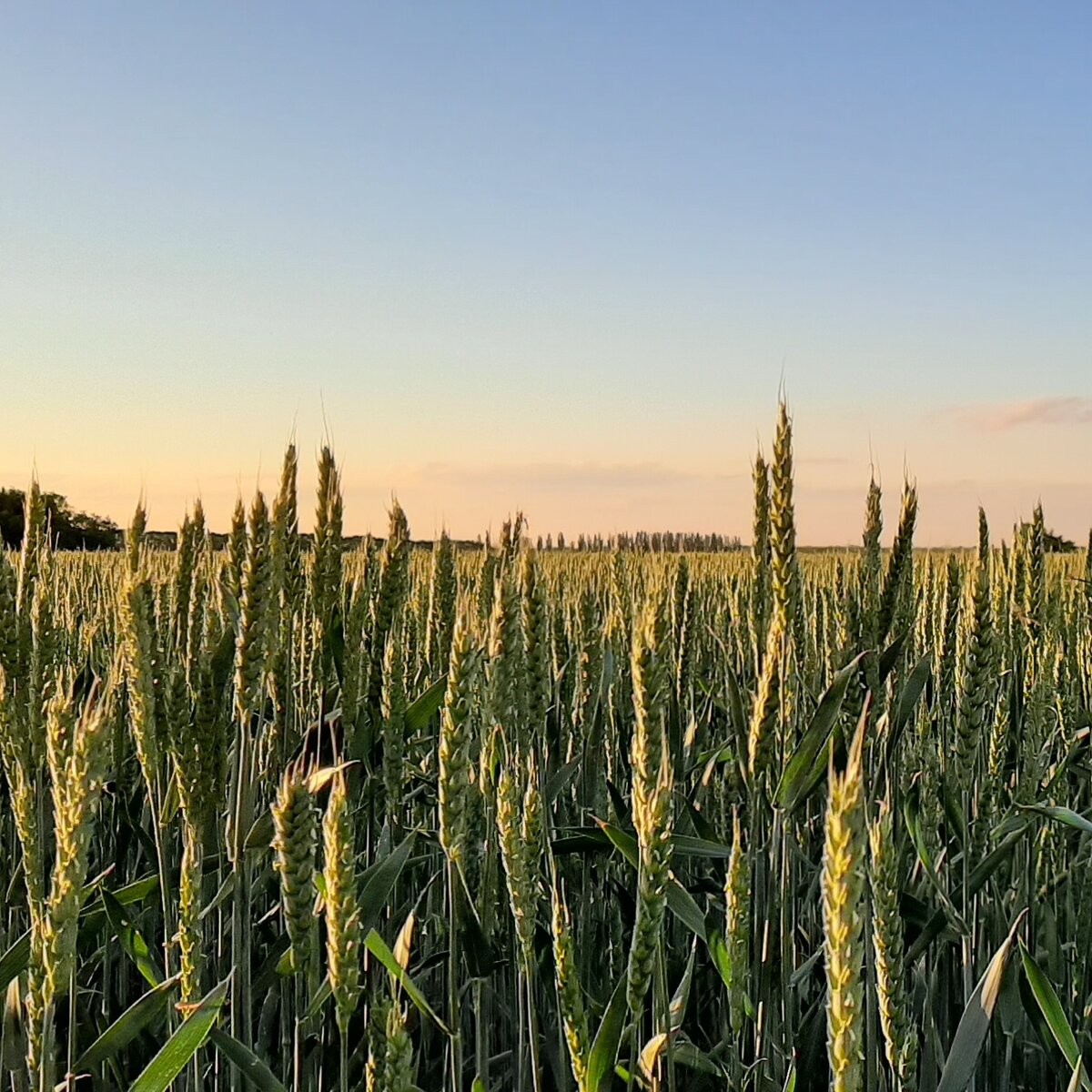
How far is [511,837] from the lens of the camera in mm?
1187

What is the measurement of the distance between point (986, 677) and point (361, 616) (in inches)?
40.1

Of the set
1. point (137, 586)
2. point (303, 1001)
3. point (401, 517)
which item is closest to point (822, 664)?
point (401, 517)

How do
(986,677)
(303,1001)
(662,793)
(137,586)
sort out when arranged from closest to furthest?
(662,793), (137,586), (303,1001), (986,677)

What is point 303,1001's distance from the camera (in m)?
1.62

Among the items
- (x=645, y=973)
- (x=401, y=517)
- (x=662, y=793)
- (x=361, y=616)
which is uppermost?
(x=401, y=517)

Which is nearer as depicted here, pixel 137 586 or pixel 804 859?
pixel 137 586

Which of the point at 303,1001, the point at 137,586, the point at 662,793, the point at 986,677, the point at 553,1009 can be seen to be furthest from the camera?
the point at 553,1009

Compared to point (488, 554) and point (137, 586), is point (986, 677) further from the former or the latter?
point (137, 586)

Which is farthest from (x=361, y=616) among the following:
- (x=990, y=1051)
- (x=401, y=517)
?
Answer: (x=990, y=1051)

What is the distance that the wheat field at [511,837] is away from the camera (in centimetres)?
114

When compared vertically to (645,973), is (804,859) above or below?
below

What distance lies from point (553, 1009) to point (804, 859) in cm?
59

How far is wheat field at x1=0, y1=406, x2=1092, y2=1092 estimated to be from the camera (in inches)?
44.8

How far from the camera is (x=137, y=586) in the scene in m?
1.36
